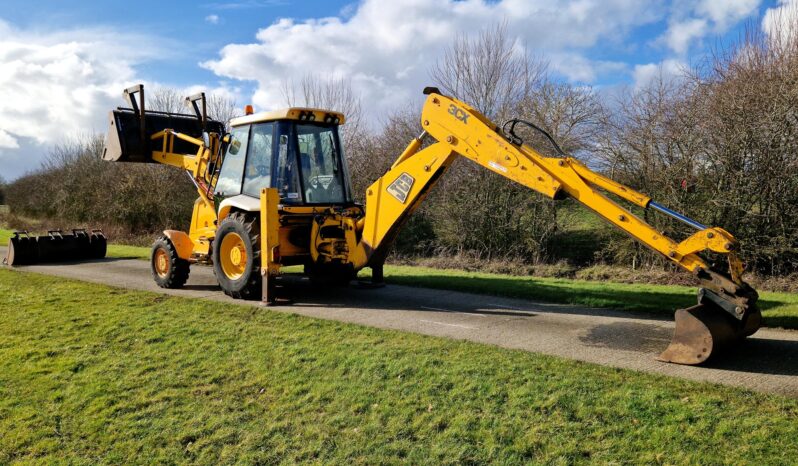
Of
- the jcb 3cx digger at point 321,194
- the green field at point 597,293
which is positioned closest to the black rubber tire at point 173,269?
the jcb 3cx digger at point 321,194

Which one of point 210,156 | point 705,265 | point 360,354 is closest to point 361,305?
point 360,354

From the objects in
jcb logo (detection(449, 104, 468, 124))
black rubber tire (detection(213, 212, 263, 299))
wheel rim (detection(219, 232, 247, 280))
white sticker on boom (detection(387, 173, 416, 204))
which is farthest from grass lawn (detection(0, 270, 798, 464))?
jcb logo (detection(449, 104, 468, 124))

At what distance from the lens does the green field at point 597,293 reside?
337 inches

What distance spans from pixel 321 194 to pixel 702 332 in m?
6.21

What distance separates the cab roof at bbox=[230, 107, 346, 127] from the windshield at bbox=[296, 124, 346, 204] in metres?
0.15

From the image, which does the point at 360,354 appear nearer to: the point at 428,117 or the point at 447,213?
the point at 428,117

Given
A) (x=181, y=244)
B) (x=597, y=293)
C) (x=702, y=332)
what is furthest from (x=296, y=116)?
(x=702, y=332)

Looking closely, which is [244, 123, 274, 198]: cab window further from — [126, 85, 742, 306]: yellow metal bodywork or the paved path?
the paved path

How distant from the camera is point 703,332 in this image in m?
5.81

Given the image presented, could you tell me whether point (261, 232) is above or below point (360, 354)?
above

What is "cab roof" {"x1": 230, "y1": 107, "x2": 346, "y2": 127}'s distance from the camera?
9.69 meters

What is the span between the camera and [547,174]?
7141 mm

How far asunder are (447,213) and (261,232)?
35.0 ft

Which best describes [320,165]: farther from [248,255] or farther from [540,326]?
[540,326]
